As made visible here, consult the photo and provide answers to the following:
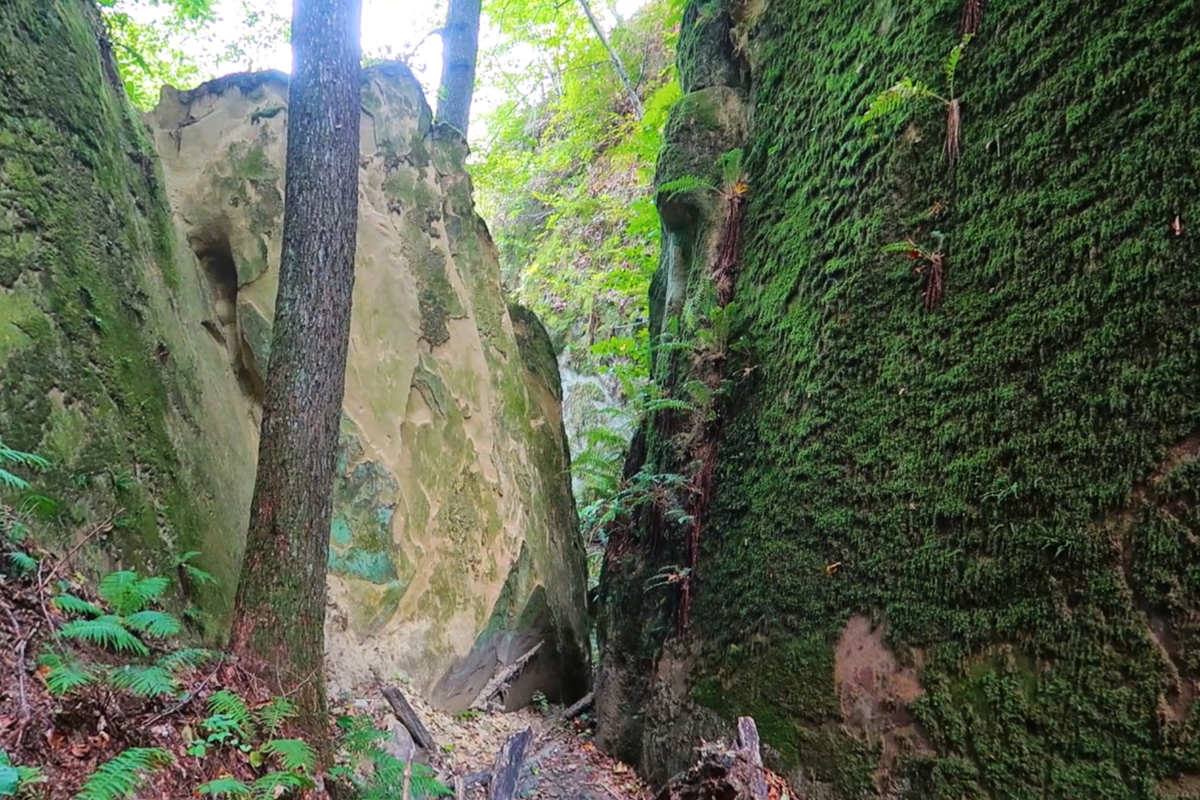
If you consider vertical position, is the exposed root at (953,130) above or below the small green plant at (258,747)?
above

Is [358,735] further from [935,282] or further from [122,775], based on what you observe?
[935,282]

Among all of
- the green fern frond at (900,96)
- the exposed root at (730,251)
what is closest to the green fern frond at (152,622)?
the exposed root at (730,251)

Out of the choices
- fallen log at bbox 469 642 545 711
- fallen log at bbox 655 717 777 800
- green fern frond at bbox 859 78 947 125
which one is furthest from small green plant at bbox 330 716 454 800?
green fern frond at bbox 859 78 947 125

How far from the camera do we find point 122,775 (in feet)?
6.91

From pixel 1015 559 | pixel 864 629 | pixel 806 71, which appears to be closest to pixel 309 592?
pixel 864 629

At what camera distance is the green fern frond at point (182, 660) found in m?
2.82

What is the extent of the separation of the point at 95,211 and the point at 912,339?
509 cm

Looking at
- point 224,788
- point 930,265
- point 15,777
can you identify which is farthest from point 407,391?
point 930,265

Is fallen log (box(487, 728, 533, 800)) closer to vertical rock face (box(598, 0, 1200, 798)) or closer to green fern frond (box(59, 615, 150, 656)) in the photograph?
vertical rock face (box(598, 0, 1200, 798))

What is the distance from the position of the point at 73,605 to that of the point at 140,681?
1.68ft

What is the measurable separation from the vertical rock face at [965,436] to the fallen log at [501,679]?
1621mm

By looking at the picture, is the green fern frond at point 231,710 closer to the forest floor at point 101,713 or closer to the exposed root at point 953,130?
the forest floor at point 101,713

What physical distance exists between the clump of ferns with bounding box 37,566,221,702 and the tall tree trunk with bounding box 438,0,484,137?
796cm

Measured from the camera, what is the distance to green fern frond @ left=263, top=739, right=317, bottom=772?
2789mm
